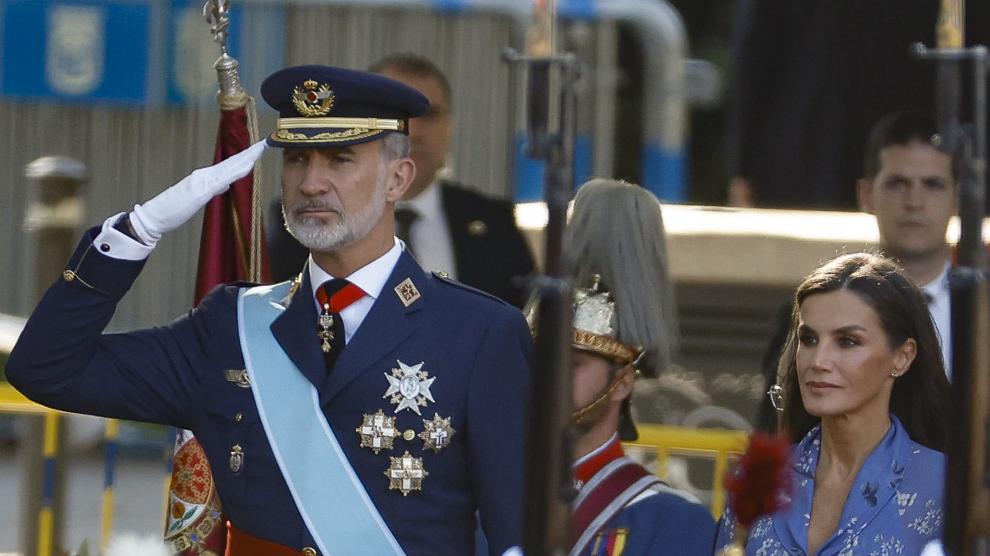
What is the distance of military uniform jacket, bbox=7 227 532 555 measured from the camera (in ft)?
12.3

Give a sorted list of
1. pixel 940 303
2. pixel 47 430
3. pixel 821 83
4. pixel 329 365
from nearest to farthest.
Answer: pixel 329 365 → pixel 940 303 → pixel 47 430 → pixel 821 83

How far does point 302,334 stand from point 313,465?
25cm

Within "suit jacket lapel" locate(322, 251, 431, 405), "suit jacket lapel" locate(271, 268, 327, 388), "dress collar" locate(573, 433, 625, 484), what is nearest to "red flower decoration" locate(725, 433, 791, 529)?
"suit jacket lapel" locate(322, 251, 431, 405)

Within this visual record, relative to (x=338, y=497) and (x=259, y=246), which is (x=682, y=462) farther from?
(x=338, y=497)

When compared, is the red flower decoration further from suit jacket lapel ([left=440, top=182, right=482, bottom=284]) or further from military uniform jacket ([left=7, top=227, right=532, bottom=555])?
suit jacket lapel ([left=440, top=182, right=482, bottom=284])

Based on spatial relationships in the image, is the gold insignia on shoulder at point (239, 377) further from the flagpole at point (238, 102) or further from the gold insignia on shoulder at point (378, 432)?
the flagpole at point (238, 102)

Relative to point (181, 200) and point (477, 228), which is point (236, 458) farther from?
point (477, 228)

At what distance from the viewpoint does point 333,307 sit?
3881mm

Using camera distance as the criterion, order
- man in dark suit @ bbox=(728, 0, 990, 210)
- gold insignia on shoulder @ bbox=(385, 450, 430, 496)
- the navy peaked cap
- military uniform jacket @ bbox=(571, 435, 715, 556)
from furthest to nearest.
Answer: man in dark suit @ bbox=(728, 0, 990, 210), military uniform jacket @ bbox=(571, 435, 715, 556), the navy peaked cap, gold insignia on shoulder @ bbox=(385, 450, 430, 496)

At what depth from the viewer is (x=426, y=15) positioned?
28.6 ft

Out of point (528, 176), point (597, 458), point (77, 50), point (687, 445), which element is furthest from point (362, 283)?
point (77, 50)

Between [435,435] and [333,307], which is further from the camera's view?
[333,307]

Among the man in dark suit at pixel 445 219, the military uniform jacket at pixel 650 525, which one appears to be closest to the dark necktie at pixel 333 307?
the military uniform jacket at pixel 650 525

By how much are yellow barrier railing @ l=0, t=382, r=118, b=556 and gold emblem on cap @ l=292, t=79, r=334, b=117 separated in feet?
6.49
